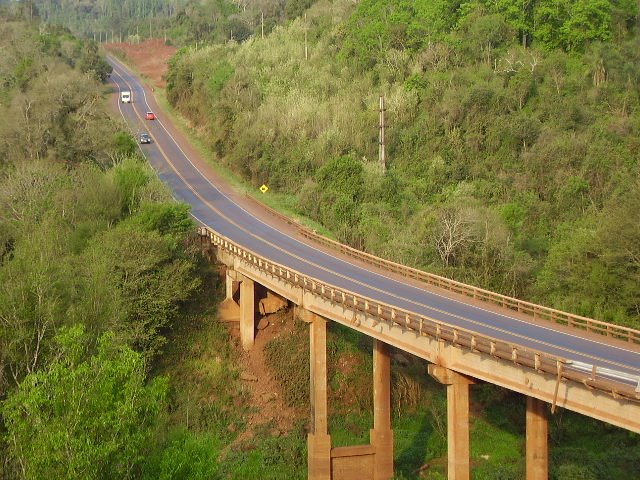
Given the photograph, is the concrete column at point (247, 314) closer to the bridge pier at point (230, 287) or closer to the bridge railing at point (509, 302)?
the bridge pier at point (230, 287)

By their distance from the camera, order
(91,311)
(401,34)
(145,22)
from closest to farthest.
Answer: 1. (91,311)
2. (401,34)
3. (145,22)

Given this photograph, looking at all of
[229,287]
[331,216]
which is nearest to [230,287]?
[229,287]

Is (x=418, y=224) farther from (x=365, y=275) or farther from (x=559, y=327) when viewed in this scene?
(x=559, y=327)

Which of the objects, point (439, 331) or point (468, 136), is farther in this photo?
point (468, 136)

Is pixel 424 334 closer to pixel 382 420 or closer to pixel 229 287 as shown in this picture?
pixel 382 420

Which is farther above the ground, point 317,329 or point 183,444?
point 183,444

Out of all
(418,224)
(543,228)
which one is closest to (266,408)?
(418,224)
